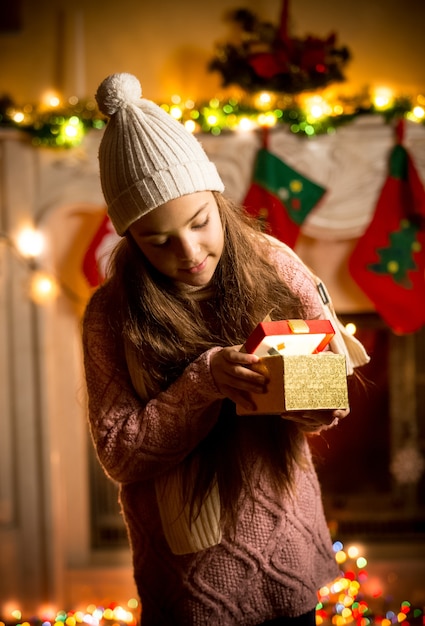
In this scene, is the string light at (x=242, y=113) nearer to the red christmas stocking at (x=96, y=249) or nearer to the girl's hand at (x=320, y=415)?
the red christmas stocking at (x=96, y=249)

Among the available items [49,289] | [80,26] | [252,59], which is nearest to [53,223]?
[49,289]

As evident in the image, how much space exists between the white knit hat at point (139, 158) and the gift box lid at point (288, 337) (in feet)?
0.77

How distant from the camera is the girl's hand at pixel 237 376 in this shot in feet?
2.46

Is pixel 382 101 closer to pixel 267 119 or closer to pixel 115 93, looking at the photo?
pixel 267 119

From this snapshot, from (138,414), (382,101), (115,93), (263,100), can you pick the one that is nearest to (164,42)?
(263,100)

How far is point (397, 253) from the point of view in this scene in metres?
2.23

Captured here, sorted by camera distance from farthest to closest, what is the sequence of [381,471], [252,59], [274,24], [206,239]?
1. [381,471]
2. [274,24]
3. [252,59]
4. [206,239]

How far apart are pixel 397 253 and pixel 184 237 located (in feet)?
5.15

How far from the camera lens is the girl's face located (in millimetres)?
845

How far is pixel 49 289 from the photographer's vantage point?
7.88 ft

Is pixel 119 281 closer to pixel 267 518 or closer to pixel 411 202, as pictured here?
pixel 267 518

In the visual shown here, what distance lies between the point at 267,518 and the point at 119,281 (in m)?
0.42

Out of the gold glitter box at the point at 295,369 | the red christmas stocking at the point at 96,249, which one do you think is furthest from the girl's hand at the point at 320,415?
the red christmas stocking at the point at 96,249

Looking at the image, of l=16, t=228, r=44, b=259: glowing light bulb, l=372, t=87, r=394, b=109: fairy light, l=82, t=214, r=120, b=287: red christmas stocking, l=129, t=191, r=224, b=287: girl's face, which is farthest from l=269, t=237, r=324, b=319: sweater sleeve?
l=16, t=228, r=44, b=259: glowing light bulb
